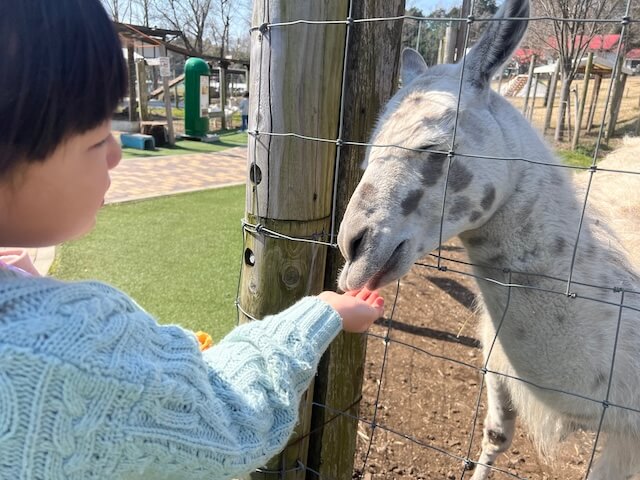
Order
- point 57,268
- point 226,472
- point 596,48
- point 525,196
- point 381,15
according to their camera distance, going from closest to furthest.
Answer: point 226,472 < point 381,15 < point 525,196 < point 57,268 < point 596,48

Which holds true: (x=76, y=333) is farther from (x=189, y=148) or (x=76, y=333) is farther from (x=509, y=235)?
(x=189, y=148)

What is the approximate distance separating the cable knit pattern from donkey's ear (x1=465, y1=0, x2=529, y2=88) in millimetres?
1090

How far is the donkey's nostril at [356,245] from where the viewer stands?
1498 millimetres

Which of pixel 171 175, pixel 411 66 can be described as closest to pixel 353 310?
pixel 411 66

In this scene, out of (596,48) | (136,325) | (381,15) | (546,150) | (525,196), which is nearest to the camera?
(136,325)

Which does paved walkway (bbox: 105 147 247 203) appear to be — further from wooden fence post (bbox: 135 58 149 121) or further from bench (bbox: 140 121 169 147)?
wooden fence post (bbox: 135 58 149 121)

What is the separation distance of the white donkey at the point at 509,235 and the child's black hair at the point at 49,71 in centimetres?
83

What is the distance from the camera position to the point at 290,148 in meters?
1.53

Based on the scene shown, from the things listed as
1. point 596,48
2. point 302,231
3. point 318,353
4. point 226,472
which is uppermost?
point 596,48

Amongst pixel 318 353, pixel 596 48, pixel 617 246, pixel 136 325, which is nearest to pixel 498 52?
pixel 617 246

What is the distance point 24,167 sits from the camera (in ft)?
2.63

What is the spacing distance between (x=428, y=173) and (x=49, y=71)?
104 cm

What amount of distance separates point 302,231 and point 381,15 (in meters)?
0.66

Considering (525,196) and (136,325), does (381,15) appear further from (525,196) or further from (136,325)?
(136,325)
